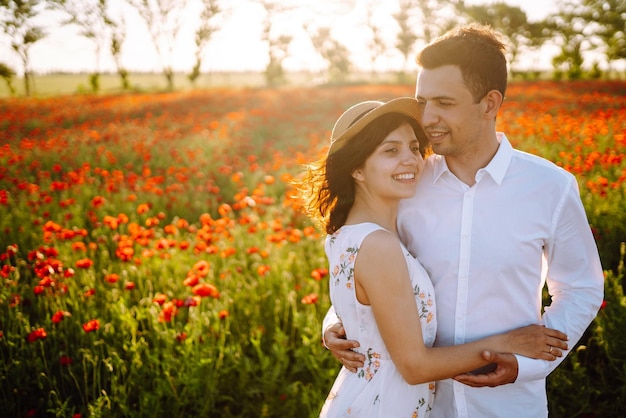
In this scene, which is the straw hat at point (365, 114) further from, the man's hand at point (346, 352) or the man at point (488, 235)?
the man's hand at point (346, 352)

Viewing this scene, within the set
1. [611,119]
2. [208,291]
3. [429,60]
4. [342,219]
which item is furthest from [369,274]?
[611,119]

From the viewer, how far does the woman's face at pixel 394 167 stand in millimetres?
2012

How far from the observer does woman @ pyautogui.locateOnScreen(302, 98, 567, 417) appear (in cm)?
180

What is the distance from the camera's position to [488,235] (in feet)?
6.52

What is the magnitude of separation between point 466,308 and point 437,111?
0.82 m

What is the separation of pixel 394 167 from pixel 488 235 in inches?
18.4

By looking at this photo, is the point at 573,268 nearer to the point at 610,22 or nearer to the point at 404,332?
the point at 404,332

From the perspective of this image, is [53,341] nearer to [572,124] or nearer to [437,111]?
[437,111]

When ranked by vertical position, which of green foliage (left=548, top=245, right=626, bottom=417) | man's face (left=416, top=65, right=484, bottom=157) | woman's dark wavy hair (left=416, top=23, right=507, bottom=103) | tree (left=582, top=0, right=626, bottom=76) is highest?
tree (left=582, top=0, right=626, bottom=76)

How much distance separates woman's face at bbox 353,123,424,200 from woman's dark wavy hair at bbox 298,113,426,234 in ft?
0.10

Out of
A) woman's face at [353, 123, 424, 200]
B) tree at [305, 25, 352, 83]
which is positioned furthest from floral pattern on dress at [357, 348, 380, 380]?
tree at [305, 25, 352, 83]

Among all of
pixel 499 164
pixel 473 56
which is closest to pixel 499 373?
pixel 499 164

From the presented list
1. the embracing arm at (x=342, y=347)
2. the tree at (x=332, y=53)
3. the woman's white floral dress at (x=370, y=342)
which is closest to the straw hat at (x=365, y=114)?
the woman's white floral dress at (x=370, y=342)

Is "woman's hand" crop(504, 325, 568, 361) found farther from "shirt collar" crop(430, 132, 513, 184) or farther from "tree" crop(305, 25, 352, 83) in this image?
"tree" crop(305, 25, 352, 83)
